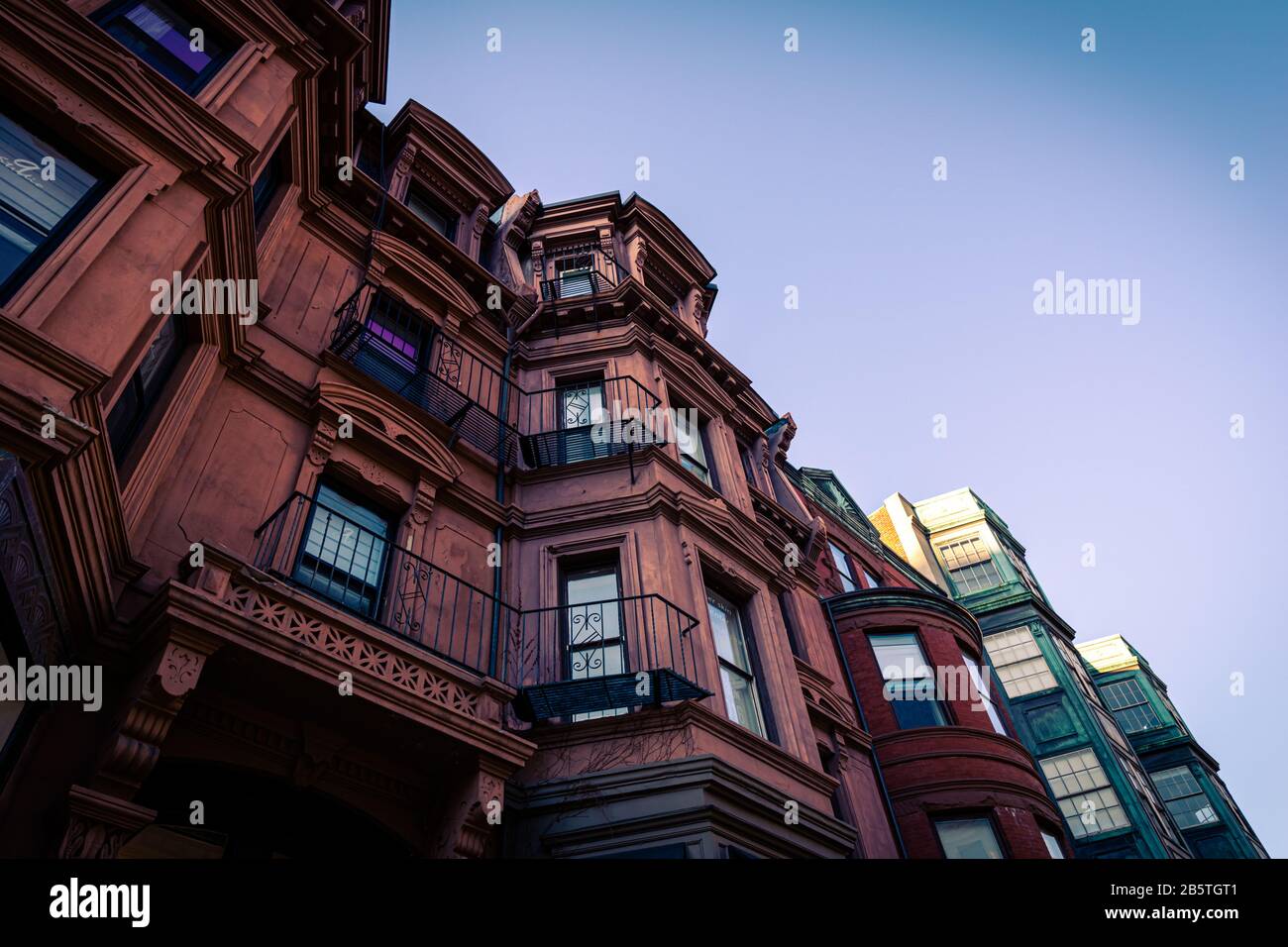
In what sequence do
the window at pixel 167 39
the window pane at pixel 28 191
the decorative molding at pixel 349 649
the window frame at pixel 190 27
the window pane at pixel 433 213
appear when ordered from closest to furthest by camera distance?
the window pane at pixel 28 191
the decorative molding at pixel 349 649
the window frame at pixel 190 27
the window at pixel 167 39
the window pane at pixel 433 213

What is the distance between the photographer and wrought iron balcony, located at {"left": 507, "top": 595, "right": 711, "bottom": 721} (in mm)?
9469

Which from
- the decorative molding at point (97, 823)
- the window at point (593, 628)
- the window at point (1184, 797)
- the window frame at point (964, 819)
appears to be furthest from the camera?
the window at point (1184, 797)

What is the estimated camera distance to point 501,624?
10.9 meters

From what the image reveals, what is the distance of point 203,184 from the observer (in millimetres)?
7891

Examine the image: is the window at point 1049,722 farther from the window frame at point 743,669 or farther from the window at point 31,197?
the window at point 31,197

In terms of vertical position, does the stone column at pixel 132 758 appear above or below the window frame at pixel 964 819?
below

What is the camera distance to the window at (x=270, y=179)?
1146 centimetres

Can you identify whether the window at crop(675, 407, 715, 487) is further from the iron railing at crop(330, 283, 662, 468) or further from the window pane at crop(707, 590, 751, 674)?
the window pane at crop(707, 590, 751, 674)

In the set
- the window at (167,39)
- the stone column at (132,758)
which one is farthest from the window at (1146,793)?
the window at (167,39)

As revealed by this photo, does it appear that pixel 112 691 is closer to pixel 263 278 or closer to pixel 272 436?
pixel 272 436

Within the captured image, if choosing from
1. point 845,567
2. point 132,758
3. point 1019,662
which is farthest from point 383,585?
point 1019,662

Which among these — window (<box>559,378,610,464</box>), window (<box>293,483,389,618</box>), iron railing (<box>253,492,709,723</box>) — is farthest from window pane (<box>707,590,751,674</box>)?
window (<box>293,483,389,618</box>)

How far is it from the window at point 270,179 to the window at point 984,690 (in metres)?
16.5
